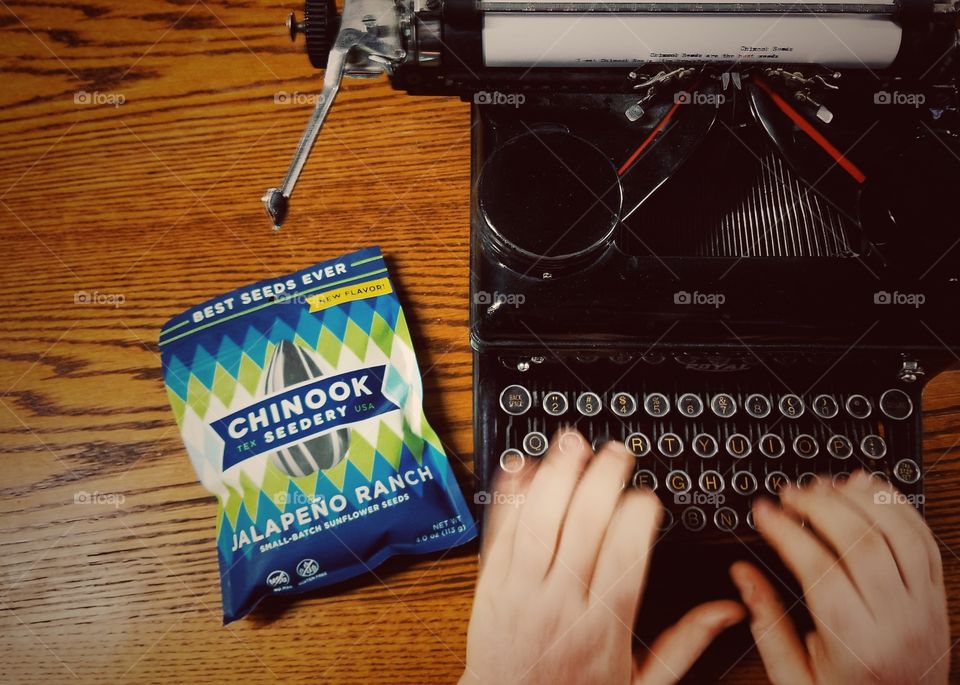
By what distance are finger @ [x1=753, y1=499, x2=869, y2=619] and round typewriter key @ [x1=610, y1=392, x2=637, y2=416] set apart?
22cm

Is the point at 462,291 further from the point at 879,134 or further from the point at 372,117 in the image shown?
the point at 879,134

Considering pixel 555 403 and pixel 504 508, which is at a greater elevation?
pixel 555 403

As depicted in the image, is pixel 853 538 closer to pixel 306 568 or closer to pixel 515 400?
pixel 515 400

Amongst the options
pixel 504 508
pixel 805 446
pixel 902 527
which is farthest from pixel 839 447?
pixel 504 508

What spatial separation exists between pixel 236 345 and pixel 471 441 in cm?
39

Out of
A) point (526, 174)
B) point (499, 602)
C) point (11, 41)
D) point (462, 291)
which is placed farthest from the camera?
point (11, 41)

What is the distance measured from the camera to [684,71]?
0.91 m

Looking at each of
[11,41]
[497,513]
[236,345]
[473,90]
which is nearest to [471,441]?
[497,513]

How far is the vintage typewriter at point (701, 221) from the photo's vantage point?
862 millimetres

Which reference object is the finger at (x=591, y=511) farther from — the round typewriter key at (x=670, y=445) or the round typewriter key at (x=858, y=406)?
the round typewriter key at (x=858, y=406)

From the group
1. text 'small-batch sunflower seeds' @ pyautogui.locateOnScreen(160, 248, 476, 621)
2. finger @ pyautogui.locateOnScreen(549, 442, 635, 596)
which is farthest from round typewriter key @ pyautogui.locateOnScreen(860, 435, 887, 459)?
text 'small-batch sunflower seeds' @ pyautogui.locateOnScreen(160, 248, 476, 621)

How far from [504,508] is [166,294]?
64 centimetres

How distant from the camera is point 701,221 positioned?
0.96 meters

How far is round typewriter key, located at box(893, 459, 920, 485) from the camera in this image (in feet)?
3.21
